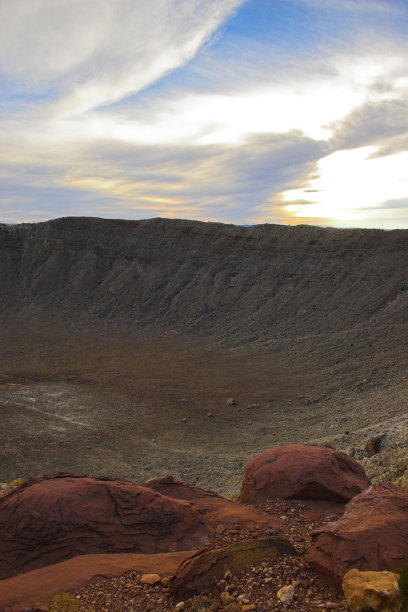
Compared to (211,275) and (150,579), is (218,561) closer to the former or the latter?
(150,579)

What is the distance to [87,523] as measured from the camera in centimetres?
559

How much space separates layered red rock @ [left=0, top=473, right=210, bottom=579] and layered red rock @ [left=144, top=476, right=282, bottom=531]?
0.26 metres

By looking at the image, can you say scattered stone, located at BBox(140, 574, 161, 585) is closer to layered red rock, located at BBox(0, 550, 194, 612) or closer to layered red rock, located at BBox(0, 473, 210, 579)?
layered red rock, located at BBox(0, 550, 194, 612)

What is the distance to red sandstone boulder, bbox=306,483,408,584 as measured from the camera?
442cm

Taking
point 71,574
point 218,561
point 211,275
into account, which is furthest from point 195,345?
point 218,561

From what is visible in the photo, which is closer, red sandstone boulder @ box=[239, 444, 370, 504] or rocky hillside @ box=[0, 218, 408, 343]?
red sandstone boulder @ box=[239, 444, 370, 504]

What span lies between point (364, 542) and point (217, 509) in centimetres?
241

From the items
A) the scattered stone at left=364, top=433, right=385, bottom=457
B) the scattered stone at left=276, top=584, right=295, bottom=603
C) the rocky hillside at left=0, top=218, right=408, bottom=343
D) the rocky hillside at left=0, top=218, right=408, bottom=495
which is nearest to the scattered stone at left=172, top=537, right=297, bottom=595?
the scattered stone at left=276, top=584, right=295, bottom=603

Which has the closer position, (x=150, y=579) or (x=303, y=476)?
(x=150, y=579)

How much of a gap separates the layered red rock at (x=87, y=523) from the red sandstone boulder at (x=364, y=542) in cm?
161

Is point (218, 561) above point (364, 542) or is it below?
below

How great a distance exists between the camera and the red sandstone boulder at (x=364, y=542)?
4418 mm

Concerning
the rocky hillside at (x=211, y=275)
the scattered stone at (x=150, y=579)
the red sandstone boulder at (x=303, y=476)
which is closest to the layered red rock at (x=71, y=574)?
the scattered stone at (x=150, y=579)

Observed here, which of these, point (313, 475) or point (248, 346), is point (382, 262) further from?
point (313, 475)
